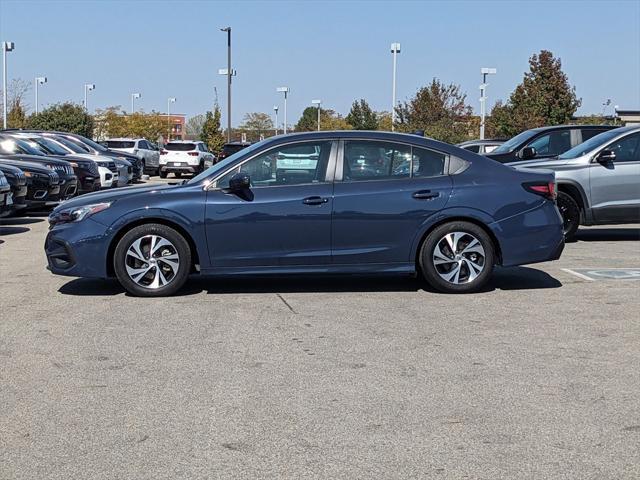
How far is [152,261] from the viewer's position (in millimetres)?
8117

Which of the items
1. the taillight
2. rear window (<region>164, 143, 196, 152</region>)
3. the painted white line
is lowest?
the painted white line

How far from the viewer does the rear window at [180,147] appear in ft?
116

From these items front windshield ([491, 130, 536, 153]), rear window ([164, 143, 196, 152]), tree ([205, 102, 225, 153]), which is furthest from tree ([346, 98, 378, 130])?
front windshield ([491, 130, 536, 153])

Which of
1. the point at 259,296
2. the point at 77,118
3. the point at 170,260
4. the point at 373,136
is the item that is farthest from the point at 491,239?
the point at 77,118

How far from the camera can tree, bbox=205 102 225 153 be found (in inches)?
2211

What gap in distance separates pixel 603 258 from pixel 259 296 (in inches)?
195

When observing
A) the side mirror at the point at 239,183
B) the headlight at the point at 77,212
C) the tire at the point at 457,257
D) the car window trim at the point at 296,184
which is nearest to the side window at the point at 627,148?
the tire at the point at 457,257

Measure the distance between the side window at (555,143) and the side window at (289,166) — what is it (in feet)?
26.4

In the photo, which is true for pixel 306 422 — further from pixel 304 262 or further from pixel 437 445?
pixel 304 262

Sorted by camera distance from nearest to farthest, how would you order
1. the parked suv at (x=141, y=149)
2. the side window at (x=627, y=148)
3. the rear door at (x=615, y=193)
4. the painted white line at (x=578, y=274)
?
1. the painted white line at (x=578, y=274)
2. the rear door at (x=615, y=193)
3. the side window at (x=627, y=148)
4. the parked suv at (x=141, y=149)

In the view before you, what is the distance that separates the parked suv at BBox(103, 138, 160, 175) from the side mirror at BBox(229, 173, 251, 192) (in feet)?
81.7

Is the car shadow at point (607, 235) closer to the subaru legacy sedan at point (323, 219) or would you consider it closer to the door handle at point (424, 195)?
the subaru legacy sedan at point (323, 219)

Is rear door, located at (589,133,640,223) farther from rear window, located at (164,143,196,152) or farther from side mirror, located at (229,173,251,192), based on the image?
rear window, located at (164,143,196,152)

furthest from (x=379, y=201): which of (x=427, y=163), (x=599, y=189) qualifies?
(x=599, y=189)
